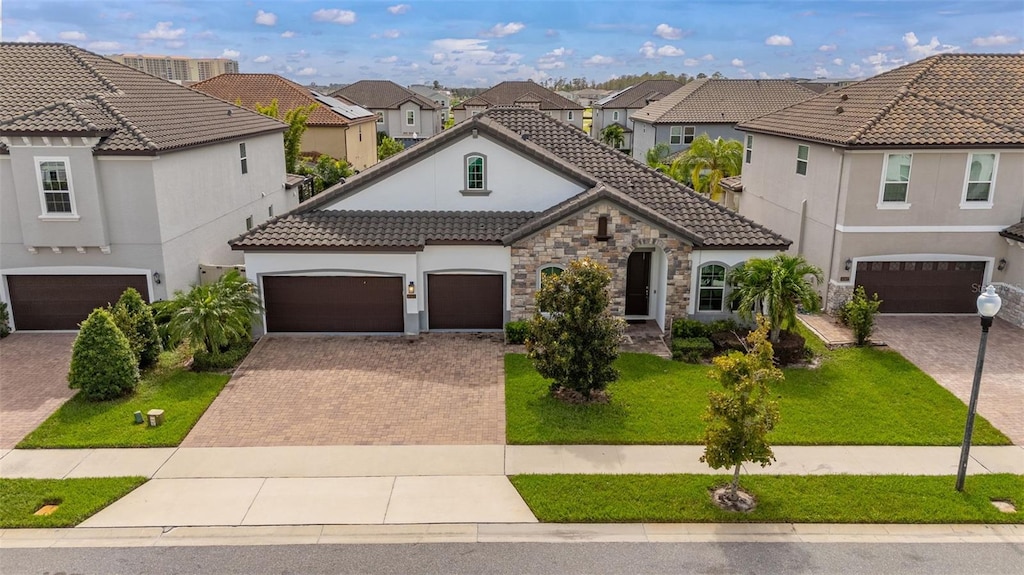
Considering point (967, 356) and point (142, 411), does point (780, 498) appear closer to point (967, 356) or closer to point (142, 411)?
point (967, 356)

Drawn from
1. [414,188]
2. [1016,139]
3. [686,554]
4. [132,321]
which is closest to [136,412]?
[132,321]

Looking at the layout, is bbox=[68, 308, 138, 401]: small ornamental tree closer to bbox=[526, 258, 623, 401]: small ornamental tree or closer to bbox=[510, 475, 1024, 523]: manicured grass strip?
bbox=[526, 258, 623, 401]: small ornamental tree

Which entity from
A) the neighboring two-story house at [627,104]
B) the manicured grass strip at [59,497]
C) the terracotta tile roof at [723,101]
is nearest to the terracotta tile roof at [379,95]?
the neighboring two-story house at [627,104]

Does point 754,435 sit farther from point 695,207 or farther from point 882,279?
point 882,279

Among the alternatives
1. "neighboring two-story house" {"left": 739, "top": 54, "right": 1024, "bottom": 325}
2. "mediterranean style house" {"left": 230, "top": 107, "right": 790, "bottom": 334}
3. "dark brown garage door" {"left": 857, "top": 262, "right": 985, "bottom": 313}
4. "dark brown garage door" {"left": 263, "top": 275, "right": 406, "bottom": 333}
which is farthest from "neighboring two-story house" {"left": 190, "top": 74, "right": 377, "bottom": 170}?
"dark brown garage door" {"left": 857, "top": 262, "right": 985, "bottom": 313}

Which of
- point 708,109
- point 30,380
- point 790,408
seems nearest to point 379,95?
point 708,109

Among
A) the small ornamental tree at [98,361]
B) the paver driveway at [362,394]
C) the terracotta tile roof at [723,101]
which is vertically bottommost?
the paver driveway at [362,394]

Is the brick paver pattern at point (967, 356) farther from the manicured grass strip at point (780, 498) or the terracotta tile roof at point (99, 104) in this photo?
the terracotta tile roof at point (99, 104)

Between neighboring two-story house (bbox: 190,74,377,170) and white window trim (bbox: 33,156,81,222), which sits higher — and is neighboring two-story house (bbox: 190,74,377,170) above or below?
above
